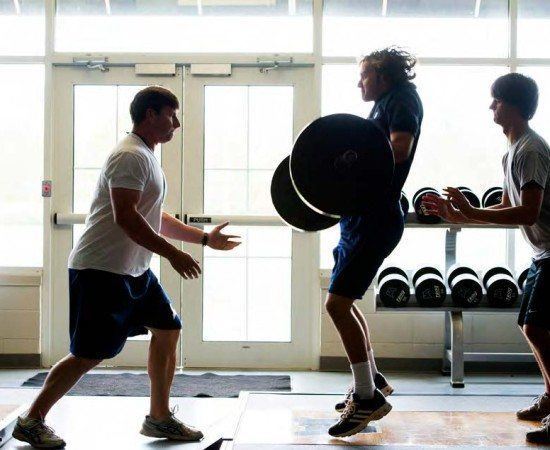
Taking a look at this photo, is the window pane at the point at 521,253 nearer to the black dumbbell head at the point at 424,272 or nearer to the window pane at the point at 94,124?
the black dumbbell head at the point at 424,272

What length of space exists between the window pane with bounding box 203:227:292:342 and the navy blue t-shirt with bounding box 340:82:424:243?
7.80ft

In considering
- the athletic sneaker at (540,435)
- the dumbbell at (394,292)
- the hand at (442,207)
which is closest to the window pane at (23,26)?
the dumbbell at (394,292)

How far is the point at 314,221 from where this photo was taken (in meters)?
3.40

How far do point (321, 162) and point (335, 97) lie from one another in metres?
2.61

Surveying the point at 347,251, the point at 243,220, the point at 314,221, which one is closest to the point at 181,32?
the point at 243,220

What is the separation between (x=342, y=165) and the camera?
2.97 metres

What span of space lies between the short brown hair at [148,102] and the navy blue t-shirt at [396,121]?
0.93m

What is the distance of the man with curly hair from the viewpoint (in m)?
3.00

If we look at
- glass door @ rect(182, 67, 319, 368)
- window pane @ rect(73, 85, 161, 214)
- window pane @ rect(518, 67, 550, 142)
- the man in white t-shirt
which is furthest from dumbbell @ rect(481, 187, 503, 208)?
window pane @ rect(73, 85, 161, 214)

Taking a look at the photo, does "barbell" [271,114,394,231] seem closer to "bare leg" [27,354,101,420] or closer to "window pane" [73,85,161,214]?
"bare leg" [27,354,101,420]

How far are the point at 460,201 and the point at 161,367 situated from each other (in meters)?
1.51

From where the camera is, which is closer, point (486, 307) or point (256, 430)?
point (256, 430)

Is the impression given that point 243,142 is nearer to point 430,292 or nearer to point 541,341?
point 430,292

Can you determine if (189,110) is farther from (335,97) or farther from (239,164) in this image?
(335,97)
